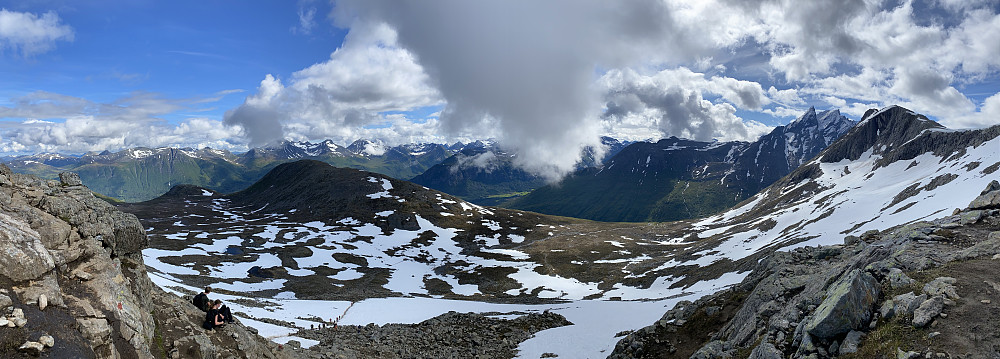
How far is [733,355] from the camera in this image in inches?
721

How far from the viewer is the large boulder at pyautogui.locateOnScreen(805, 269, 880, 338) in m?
13.7

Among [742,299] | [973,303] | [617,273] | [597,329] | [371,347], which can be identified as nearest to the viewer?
[973,303]

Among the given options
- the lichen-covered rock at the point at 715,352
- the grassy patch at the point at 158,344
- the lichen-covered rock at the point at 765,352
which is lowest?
the lichen-covered rock at the point at 715,352

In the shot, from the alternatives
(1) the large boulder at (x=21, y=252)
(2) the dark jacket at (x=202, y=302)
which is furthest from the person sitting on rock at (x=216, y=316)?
(1) the large boulder at (x=21, y=252)

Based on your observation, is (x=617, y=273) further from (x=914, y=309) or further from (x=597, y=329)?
(x=914, y=309)

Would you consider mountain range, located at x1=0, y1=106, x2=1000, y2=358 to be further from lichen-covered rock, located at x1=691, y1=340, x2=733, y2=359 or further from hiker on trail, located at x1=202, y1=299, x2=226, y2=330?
hiker on trail, located at x1=202, y1=299, x2=226, y2=330

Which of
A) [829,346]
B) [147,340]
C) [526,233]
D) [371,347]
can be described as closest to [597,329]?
[371,347]

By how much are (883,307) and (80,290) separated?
26759 millimetres

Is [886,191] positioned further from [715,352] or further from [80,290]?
[80,290]

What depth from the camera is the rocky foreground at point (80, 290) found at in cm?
1127

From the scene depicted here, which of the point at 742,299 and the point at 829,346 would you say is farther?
the point at 742,299

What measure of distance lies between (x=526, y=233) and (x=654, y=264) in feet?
209

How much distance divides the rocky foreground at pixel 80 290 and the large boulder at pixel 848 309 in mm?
22850

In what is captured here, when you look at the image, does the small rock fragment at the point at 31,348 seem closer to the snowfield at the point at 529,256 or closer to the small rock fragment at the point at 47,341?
the small rock fragment at the point at 47,341
